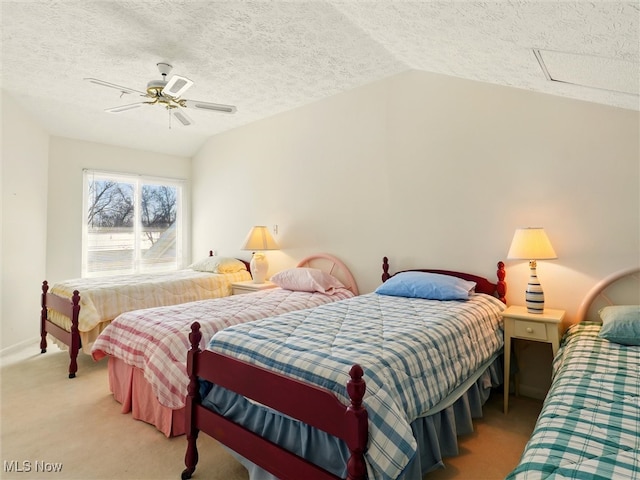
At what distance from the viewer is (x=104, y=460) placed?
2033 mm

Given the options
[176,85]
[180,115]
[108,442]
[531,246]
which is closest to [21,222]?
[180,115]

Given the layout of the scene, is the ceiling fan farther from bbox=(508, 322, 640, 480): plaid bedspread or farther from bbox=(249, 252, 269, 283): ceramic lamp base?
bbox=(508, 322, 640, 480): plaid bedspread

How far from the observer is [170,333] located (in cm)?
237

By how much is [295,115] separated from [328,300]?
7.70ft

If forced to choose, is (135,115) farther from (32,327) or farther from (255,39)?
(32,327)

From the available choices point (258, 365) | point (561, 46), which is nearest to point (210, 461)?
point (258, 365)

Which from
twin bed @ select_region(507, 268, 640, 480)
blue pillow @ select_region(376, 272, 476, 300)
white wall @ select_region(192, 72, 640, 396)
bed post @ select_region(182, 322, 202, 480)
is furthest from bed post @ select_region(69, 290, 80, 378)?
twin bed @ select_region(507, 268, 640, 480)

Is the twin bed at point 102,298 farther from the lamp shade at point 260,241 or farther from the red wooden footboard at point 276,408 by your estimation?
the red wooden footboard at point 276,408

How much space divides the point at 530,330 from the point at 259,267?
9.58ft

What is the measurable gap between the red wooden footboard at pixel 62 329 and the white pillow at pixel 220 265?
161cm

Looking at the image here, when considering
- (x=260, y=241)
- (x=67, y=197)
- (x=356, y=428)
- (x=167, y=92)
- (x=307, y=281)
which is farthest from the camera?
(x=67, y=197)

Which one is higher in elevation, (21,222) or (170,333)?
(21,222)

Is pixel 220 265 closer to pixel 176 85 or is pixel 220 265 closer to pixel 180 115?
pixel 180 115

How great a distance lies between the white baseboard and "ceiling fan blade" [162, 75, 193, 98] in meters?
3.43
